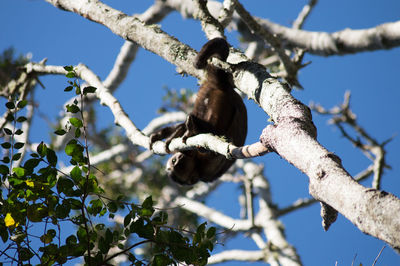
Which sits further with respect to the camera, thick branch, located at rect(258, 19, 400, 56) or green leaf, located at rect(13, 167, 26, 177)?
thick branch, located at rect(258, 19, 400, 56)

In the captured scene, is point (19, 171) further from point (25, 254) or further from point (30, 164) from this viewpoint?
point (25, 254)

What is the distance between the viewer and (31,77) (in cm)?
505

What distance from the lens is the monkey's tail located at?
3.17m

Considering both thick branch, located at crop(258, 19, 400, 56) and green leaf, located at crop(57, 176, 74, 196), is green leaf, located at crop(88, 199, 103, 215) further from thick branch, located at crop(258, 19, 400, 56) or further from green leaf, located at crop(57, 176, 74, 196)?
thick branch, located at crop(258, 19, 400, 56)

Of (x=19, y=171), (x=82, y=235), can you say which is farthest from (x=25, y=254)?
(x=19, y=171)

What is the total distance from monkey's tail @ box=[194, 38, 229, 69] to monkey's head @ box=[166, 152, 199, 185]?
2145mm

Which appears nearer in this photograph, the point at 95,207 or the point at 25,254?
the point at 25,254

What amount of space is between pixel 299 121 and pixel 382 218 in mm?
727

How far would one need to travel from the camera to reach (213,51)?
10.4ft

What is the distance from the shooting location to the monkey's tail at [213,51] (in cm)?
317

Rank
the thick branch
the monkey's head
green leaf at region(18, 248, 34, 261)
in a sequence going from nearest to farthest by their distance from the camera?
1. green leaf at region(18, 248, 34, 261)
2. the thick branch
3. the monkey's head

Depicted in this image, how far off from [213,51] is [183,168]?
2.43 metres

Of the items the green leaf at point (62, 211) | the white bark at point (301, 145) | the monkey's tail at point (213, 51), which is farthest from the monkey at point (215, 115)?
the green leaf at point (62, 211)

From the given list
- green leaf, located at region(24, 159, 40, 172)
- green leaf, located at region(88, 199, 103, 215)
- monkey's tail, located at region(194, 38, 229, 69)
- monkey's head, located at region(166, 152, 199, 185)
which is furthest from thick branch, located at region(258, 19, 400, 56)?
green leaf, located at region(24, 159, 40, 172)
